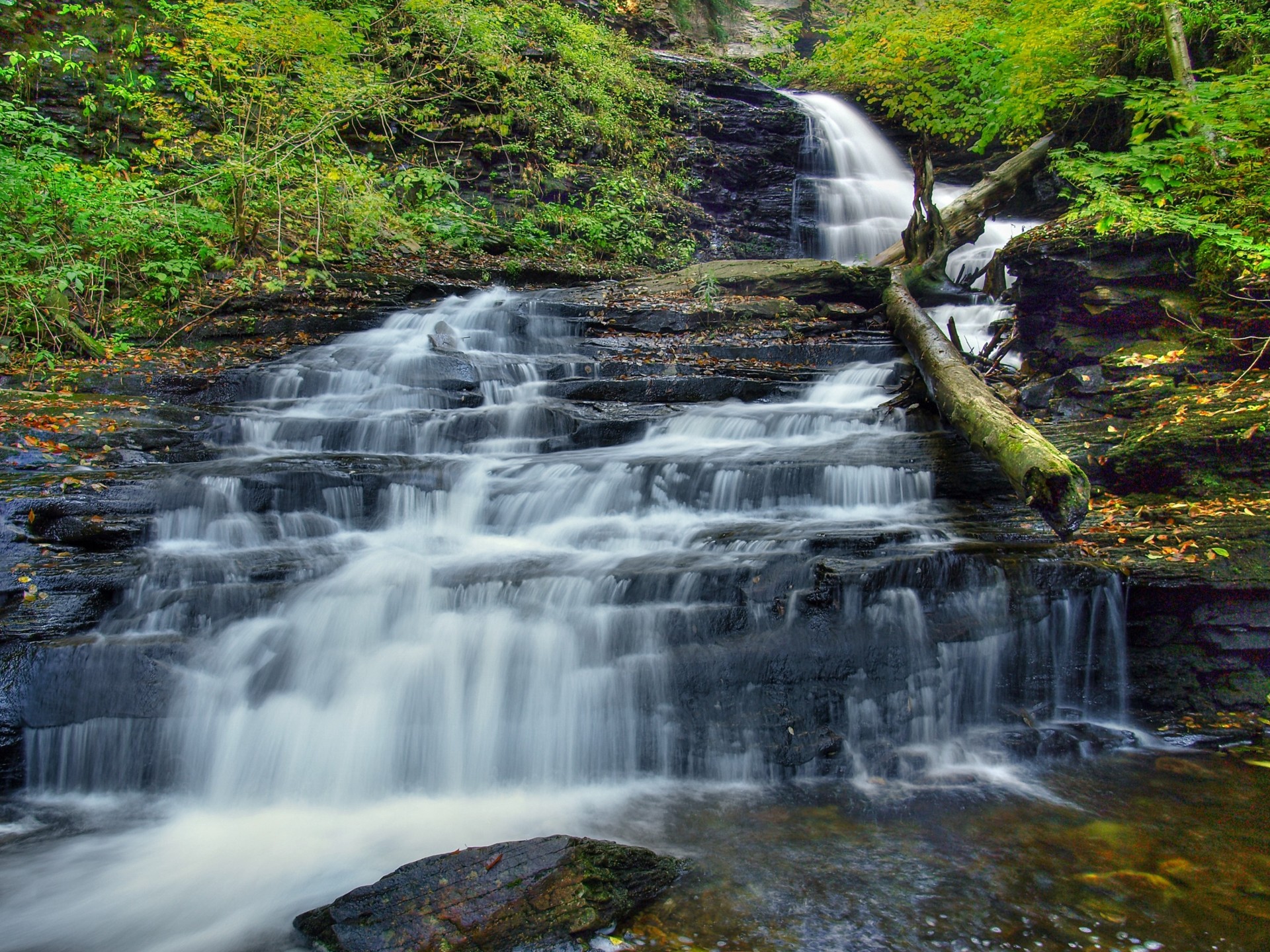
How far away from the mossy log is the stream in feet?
1.69

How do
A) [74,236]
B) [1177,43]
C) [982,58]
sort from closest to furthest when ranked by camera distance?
[1177,43] < [74,236] < [982,58]

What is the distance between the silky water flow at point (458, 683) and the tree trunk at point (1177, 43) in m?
6.37

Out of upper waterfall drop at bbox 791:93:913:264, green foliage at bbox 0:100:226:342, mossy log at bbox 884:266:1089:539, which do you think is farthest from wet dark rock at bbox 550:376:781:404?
upper waterfall drop at bbox 791:93:913:264

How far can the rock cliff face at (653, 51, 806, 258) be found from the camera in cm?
1491

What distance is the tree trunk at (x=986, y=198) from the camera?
34.5 feet

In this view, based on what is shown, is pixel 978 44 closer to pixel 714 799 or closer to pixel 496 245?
pixel 496 245

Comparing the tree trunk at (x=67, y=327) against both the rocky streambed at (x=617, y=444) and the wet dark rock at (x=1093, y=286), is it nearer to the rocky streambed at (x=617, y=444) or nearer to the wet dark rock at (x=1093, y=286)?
the rocky streambed at (x=617, y=444)

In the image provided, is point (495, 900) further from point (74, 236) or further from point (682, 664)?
point (74, 236)

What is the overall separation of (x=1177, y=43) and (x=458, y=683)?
33.7 feet

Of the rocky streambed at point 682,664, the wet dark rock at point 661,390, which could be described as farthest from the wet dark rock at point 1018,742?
the wet dark rock at point 661,390

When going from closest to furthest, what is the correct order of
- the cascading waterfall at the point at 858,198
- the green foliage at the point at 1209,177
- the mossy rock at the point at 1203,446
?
1. the mossy rock at the point at 1203,446
2. the green foliage at the point at 1209,177
3. the cascading waterfall at the point at 858,198

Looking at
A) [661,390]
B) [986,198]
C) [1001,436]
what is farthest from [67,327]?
[986,198]

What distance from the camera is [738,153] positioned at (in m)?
15.8

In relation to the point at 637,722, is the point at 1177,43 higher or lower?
higher
